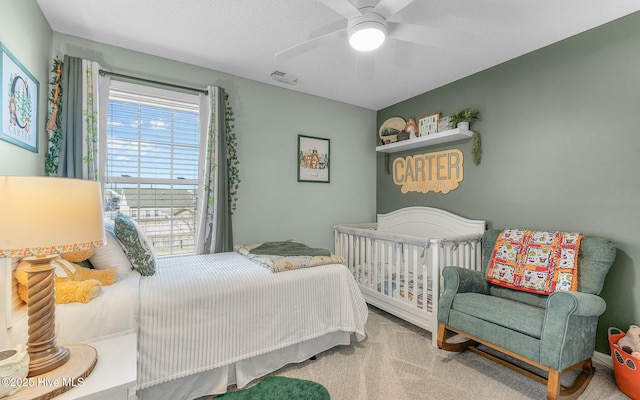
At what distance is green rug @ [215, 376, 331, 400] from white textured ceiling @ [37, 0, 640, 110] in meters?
2.29

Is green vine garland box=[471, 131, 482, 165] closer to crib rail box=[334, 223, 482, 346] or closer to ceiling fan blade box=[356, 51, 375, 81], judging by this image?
crib rail box=[334, 223, 482, 346]

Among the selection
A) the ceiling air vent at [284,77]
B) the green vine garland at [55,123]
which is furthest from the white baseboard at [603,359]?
the green vine garland at [55,123]

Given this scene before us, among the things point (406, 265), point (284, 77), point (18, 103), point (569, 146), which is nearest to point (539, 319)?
point (406, 265)

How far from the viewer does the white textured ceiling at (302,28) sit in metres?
1.96

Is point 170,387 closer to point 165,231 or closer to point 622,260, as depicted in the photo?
point 165,231

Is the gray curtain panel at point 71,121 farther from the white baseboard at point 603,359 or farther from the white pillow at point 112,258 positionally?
the white baseboard at point 603,359

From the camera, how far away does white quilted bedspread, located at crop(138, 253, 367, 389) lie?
5.34 feet

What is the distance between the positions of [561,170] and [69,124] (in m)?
3.91

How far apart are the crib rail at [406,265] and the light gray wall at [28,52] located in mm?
2721

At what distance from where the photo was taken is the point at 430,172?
3.46m

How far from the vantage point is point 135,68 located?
2.58 metres

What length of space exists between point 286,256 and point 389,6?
5.89 ft

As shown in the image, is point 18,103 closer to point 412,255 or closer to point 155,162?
point 155,162

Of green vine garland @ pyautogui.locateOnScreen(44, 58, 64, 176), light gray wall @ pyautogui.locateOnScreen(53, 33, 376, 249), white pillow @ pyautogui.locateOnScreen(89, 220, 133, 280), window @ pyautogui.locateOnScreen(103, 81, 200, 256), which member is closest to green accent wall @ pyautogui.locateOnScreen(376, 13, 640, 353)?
light gray wall @ pyautogui.locateOnScreen(53, 33, 376, 249)
